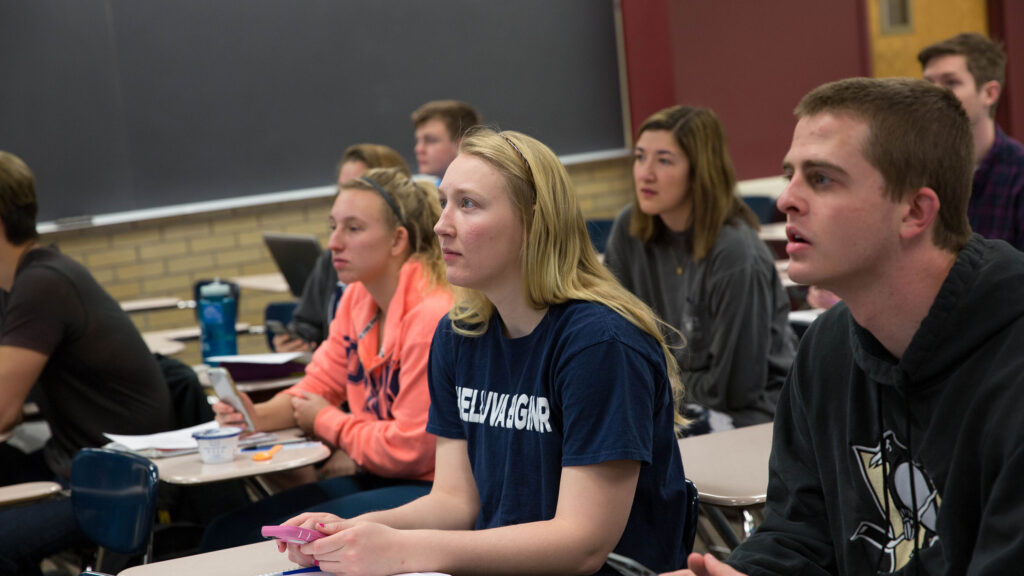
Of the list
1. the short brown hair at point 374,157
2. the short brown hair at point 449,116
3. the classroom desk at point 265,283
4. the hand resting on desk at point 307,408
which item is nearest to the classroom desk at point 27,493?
the hand resting on desk at point 307,408

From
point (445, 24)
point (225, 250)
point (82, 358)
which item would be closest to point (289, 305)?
point (82, 358)

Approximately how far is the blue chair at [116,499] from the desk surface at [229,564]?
2.11ft

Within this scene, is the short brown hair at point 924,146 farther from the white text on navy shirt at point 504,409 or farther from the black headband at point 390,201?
the black headband at point 390,201

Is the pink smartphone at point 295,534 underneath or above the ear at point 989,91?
underneath

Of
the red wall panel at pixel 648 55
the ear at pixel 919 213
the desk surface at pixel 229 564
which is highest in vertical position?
the red wall panel at pixel 648 55

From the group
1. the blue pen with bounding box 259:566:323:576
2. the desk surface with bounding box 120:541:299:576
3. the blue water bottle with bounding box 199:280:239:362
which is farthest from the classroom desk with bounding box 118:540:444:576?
the blue water bottle with bounding box 199:280:239:362

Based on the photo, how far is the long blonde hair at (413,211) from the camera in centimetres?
289

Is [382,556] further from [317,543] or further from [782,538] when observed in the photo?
[782,538]

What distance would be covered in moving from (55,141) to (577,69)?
3554mm

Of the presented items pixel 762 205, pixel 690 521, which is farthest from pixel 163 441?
pixel 762 205

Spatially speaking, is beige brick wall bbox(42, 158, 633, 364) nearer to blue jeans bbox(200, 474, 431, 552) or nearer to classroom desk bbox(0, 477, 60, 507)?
classroom desk bbox(0, 477, 60, 507)

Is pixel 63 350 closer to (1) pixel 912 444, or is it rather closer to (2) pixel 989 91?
(1) pixel 912 444

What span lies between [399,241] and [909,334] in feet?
6.03

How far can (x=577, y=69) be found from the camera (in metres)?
7.53
